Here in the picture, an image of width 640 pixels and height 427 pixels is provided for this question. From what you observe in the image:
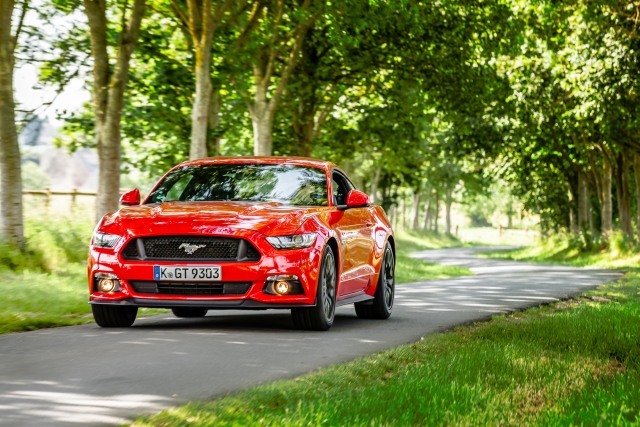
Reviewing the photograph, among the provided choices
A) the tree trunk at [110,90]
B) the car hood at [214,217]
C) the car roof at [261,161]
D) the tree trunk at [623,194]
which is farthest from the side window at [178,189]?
the tree trunk at [623,194]

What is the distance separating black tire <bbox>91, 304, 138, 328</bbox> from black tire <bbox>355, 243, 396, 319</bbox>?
3.10 meters

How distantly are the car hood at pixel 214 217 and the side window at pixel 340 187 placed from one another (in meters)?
1.61

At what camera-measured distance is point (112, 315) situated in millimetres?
10273

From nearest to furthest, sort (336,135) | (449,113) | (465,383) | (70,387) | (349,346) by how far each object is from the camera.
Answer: (70,387) < (465,383) < (349,346) < (449,113) < (336,135)

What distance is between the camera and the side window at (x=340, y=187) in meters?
11.9

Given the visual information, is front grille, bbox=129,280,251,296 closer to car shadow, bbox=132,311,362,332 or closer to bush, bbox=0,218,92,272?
car shadow, bbox=132,311,362,332

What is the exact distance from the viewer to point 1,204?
55.4 feet

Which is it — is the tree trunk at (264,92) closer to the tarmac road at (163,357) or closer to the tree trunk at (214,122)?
the tree trunk at (214,122)

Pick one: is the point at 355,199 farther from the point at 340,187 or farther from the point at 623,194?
the point at 623,194

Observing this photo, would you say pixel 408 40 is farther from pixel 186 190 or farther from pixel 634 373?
pixel 634 373

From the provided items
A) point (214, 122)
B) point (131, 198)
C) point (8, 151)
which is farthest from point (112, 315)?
point (214, 122)

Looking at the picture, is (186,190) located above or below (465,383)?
above

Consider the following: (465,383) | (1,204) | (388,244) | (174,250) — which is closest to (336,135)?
(1,204)

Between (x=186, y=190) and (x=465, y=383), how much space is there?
190 inches
